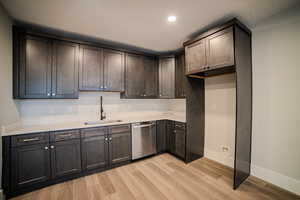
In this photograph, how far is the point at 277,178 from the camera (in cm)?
191

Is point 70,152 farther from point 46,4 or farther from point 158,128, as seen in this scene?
point 46,4

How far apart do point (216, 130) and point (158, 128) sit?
4.28ft

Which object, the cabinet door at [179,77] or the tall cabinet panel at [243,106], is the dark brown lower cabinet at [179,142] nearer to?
the cabinet door at [179,77]

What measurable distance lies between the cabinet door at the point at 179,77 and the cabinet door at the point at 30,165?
9.25 feet

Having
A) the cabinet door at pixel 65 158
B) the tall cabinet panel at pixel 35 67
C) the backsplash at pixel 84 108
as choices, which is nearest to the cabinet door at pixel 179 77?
the backsplash at pixel 84 108

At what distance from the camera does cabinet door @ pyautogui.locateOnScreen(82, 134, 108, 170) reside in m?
2.16

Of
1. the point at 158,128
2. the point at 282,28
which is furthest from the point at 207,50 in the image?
the point at 158,128

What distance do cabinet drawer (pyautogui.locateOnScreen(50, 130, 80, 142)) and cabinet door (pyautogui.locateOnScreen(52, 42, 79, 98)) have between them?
69cm

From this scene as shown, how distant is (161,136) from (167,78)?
1536 millimetres

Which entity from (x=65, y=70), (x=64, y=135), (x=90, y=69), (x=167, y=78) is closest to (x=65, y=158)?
(x=64, y=135)

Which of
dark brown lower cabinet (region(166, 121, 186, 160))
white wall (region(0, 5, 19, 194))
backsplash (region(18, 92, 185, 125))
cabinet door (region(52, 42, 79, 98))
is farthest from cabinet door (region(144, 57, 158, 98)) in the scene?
white wall (region(0, 5, 19, 194))

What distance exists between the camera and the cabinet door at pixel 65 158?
1.95 metres

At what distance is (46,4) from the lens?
1.61m

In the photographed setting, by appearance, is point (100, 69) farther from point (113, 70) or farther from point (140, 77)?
point (140, 77)
